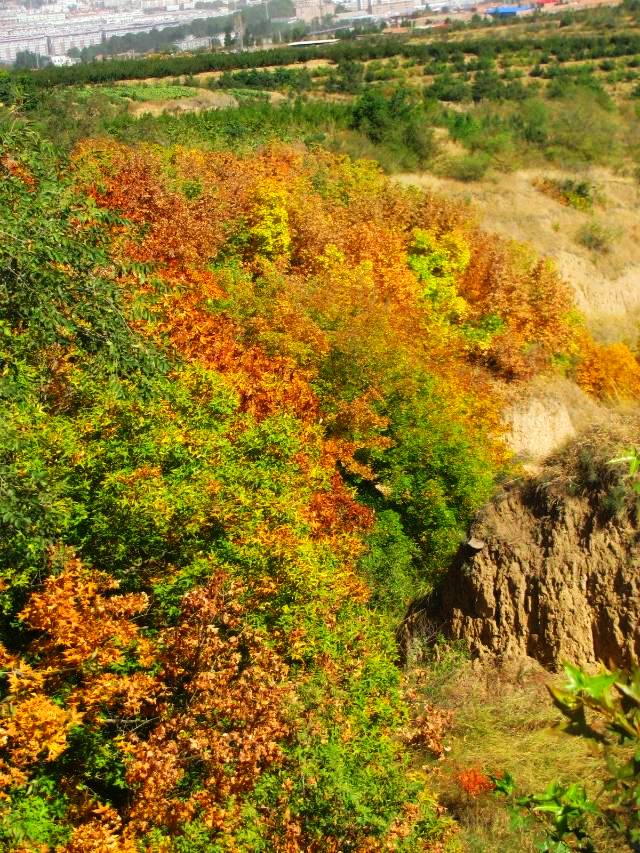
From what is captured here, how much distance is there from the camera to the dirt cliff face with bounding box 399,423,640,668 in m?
17.0

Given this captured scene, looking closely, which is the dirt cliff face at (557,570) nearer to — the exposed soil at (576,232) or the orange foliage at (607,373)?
the orange foliage at (607,373)

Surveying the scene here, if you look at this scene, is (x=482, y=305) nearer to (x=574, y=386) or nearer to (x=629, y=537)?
(x=574, y=386)

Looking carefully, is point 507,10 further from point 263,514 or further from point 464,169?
point 263,514

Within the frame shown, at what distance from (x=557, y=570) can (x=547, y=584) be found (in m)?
0.31

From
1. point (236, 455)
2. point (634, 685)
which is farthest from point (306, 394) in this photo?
point (634, 685)

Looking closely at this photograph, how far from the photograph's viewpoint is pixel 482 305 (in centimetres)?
3478

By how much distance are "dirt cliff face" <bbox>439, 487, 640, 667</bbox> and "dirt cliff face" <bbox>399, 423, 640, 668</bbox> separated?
0.02 m

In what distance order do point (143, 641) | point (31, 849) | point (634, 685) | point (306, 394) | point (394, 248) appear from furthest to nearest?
point (394, 248)
point (306, 394)
point (143, 641)
point (31, 849)
point (634, 685)

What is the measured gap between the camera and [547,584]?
1767cm

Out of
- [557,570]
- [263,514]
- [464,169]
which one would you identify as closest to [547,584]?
[557,570]

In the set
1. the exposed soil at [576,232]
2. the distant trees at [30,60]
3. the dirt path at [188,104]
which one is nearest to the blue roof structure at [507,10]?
the distant trees at [30,60]

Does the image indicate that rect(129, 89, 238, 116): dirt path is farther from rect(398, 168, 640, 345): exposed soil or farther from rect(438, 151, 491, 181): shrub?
rect(398, 168, 640, 345): exposed soil

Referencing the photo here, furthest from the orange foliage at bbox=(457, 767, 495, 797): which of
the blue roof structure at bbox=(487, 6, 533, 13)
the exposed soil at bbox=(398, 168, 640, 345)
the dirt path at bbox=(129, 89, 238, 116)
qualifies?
the blue roof structure at bbox=(487, 6, 533, 13)

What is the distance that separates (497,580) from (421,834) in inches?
269
